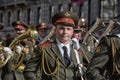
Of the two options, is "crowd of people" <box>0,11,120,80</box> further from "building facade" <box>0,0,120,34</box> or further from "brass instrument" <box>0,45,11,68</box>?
"building facade" <box>0,0,120,34</box>

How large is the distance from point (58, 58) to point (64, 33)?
1.31 feet

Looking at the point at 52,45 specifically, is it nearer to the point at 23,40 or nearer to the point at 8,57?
the point at 8,57

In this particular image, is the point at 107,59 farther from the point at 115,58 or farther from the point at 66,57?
the point at 66,57

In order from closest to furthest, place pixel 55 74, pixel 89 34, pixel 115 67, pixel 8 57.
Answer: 1. pixel 115 67
2. pixel 55 74
3. pixel 8 57
4. pixel 89 34

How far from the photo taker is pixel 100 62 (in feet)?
19.8

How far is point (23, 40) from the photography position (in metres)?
13.1

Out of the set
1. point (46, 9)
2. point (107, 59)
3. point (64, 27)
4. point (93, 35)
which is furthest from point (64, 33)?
point (46, 9)

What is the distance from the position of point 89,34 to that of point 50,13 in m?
35.5

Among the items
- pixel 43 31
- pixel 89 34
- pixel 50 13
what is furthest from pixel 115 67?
pixel 50 13

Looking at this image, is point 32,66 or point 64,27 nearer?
point 64,27

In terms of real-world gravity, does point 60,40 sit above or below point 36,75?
above

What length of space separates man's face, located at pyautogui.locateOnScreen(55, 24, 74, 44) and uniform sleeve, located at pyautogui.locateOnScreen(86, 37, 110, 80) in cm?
66

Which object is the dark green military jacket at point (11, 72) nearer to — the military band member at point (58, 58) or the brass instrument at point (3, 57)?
the brass instrument at point (3, 57)

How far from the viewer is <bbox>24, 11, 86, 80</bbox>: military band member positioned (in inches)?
269
